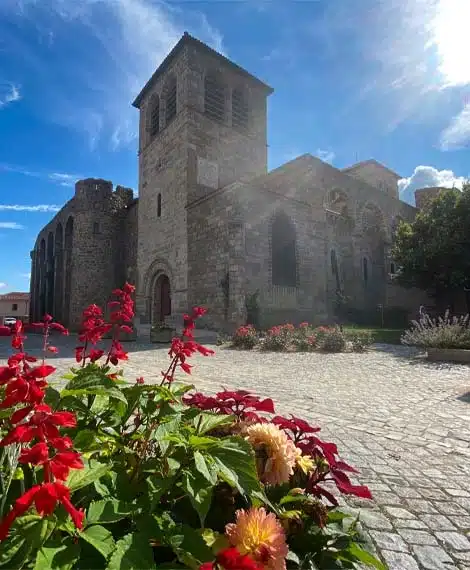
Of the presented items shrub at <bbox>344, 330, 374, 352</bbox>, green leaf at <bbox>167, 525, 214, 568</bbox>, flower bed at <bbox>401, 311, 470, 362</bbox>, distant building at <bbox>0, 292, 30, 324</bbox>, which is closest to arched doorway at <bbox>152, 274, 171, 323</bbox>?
shrub at <bbox>344, 330, 374, 352</bbox>

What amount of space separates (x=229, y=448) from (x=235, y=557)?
35 centimetres

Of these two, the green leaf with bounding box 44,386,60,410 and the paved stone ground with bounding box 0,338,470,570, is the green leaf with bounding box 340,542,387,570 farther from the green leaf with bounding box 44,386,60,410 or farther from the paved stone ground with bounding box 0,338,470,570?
the green leaf with bounding box 44,386,60,410

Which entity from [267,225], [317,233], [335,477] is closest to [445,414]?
[335,477]

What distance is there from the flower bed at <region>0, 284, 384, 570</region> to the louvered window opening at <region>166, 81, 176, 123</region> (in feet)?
→ 65.1

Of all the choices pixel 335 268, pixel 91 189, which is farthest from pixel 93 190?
pixel 335 268

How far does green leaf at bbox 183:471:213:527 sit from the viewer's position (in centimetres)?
95

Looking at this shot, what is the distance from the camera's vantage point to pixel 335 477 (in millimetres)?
1243

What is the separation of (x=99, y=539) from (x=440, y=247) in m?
21.3

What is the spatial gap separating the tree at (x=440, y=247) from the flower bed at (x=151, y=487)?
66.8 feet

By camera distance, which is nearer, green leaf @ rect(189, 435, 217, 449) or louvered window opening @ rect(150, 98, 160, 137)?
green leaf @ rect(189, 435, 217, 449)

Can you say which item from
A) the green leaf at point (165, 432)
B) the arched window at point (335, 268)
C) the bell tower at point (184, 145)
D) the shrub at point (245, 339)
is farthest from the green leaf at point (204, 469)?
the arched window at point (335, 268)

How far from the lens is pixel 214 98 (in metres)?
18.8

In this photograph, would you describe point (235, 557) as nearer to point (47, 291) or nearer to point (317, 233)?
point (317, 233)

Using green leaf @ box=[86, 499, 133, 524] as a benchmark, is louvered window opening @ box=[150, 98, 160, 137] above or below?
above
